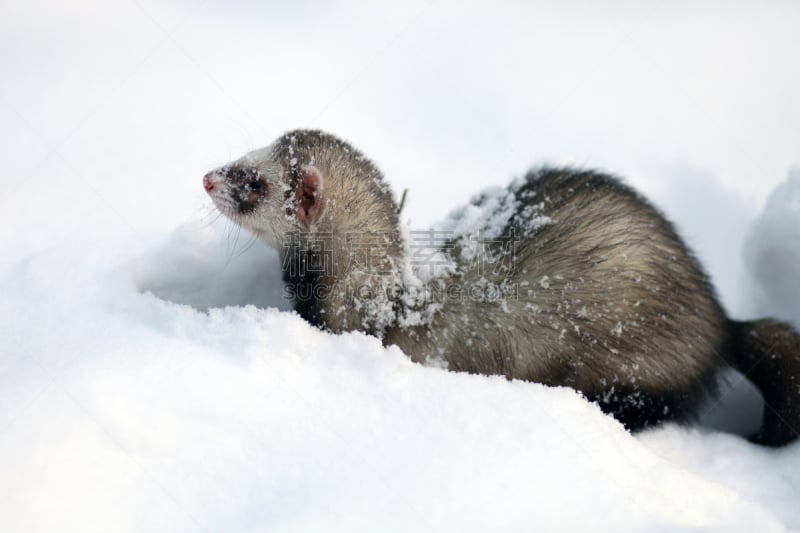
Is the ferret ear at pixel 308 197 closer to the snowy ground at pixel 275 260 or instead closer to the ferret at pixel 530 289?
the ferret at pixel 530 289

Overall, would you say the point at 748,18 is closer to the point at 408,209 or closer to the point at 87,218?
the point at 408,209

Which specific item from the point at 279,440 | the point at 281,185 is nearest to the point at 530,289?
the point at 281,185

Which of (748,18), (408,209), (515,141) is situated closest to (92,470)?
(408,209)

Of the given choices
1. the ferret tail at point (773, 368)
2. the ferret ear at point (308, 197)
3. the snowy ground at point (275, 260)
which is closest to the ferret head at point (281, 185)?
the ferret ear at point (308, 197)

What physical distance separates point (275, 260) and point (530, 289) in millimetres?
1028

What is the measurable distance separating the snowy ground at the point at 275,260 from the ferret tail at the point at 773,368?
0.09 meters

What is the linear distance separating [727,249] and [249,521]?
2625mm

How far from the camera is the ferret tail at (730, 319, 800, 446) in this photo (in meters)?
2.15

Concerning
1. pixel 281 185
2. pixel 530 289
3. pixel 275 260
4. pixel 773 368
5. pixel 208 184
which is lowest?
pixel 275 260

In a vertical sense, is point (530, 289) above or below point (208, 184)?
above

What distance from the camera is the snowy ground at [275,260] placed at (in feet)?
4.50

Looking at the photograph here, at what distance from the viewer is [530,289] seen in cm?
224

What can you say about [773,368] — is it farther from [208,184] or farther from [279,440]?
[208,184]

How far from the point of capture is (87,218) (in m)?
2.39
